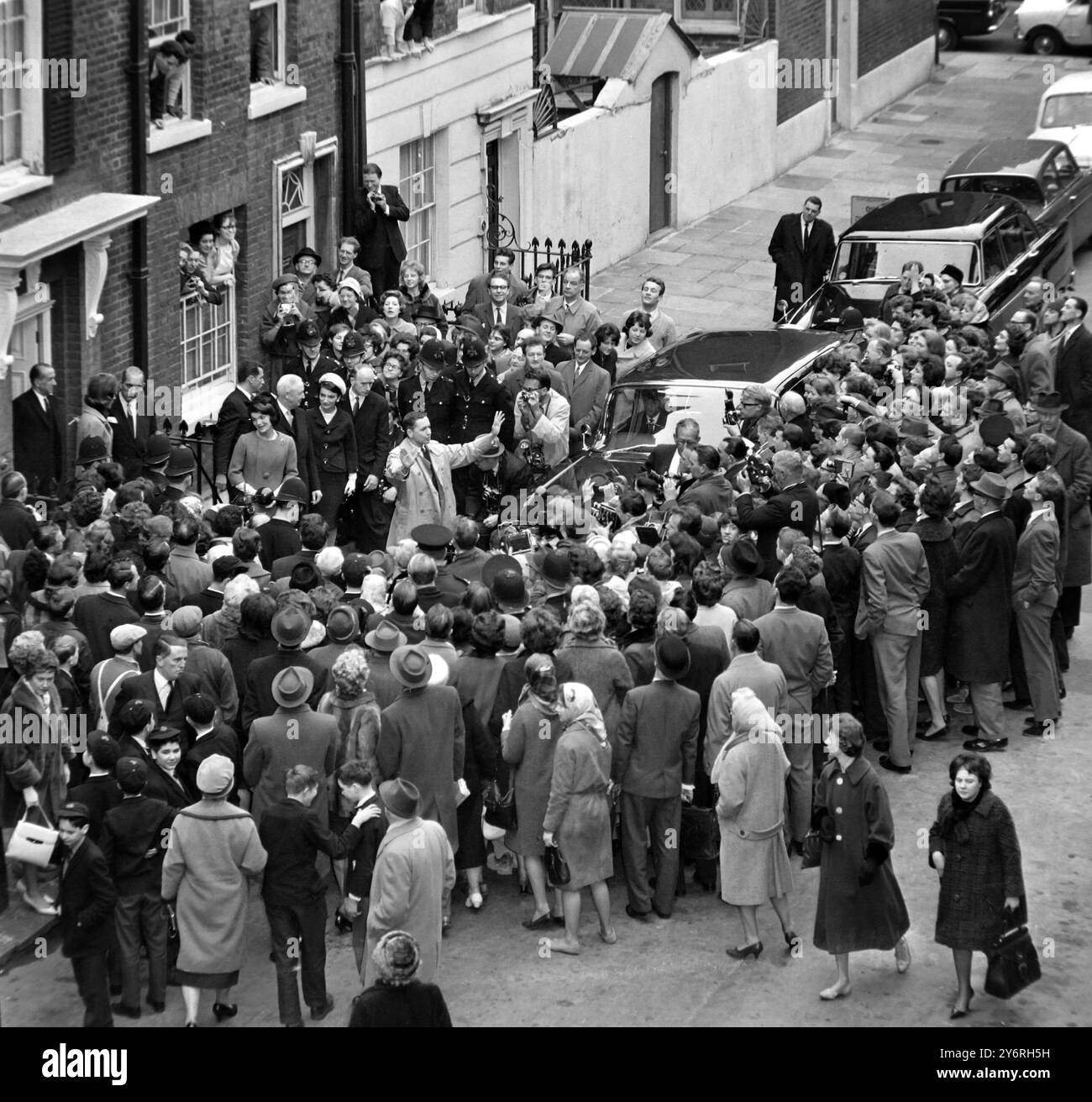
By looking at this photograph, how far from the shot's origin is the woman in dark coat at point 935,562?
13266 millimetres

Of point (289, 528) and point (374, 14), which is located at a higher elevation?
point (374, 14)

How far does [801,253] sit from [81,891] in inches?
A: 595

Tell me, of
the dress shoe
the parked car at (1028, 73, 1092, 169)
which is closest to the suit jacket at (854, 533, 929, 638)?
the dress shoe

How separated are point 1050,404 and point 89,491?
745 cm

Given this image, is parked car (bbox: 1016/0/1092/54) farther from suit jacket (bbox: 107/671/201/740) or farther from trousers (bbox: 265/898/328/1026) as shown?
trousers (bbox: 265/898/328/1026)

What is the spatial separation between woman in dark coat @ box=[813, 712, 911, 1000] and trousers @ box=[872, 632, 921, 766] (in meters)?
2.77

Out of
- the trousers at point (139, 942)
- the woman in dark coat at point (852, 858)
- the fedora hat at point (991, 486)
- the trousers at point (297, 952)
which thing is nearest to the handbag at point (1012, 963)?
the woman in dark coat at point (852, 858)

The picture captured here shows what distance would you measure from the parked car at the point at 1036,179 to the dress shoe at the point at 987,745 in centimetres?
1149

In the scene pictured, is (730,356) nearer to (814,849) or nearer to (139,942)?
(814,849)

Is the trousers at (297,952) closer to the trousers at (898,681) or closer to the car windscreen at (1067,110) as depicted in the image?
the trousers at (898,681)

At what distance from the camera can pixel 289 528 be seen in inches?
515

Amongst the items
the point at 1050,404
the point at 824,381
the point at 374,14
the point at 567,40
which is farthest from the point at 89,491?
the point at 567,40

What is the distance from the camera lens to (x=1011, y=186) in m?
24.7

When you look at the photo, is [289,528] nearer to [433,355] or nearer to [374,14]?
[433,355]
